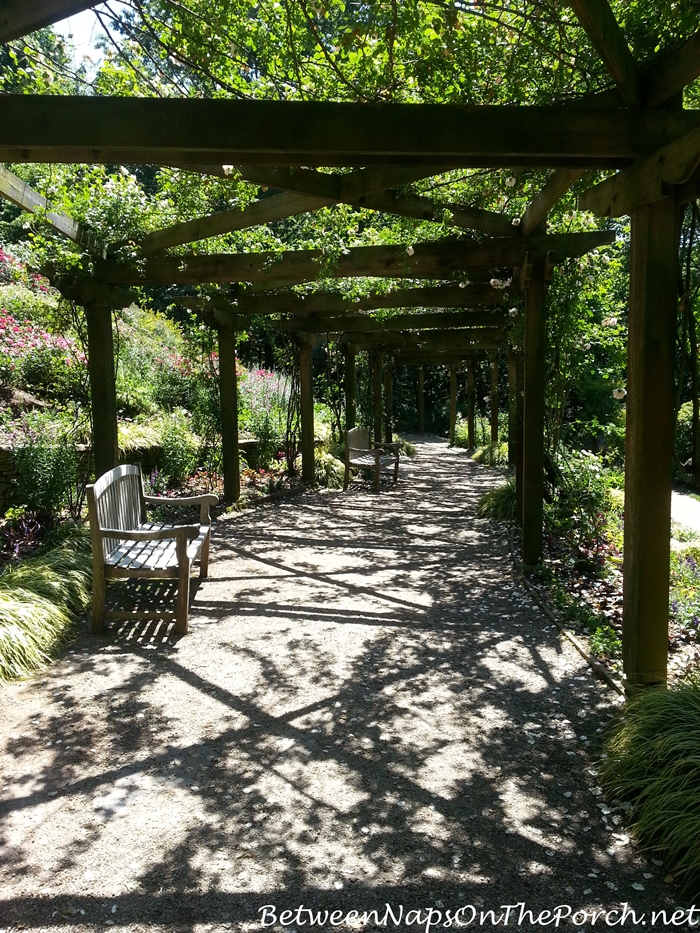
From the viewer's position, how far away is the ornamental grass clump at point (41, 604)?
3820mm

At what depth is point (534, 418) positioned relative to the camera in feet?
19.0

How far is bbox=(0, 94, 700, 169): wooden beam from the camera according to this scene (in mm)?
2596

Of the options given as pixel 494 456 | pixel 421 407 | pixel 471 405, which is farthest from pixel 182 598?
pixel 421 407

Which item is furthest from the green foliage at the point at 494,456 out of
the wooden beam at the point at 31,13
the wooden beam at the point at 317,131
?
the wooden beam at the point at 31,13

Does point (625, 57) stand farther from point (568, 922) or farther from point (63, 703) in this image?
point (63, 703)

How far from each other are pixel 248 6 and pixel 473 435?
1659 cm

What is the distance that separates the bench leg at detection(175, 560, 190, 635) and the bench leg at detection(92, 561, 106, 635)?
0.47 m

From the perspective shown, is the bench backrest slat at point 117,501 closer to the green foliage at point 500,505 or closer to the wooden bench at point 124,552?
the wooden bench at point 124,552

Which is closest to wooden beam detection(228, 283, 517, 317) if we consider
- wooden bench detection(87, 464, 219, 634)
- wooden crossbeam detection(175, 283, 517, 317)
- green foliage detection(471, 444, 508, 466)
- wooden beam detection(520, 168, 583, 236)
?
wooden crossbeam detection(175, 283, 517, 317)

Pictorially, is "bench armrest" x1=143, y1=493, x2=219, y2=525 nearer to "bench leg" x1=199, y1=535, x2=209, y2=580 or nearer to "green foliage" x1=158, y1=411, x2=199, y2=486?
"bench leg" x1=199, y1=535, x2=209, y2=580

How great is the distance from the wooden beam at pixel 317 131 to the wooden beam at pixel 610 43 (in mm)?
94

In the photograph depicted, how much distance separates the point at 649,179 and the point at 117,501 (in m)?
3.93

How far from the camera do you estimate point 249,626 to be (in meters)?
4.65

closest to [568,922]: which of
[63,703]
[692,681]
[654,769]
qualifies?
[654,769]
